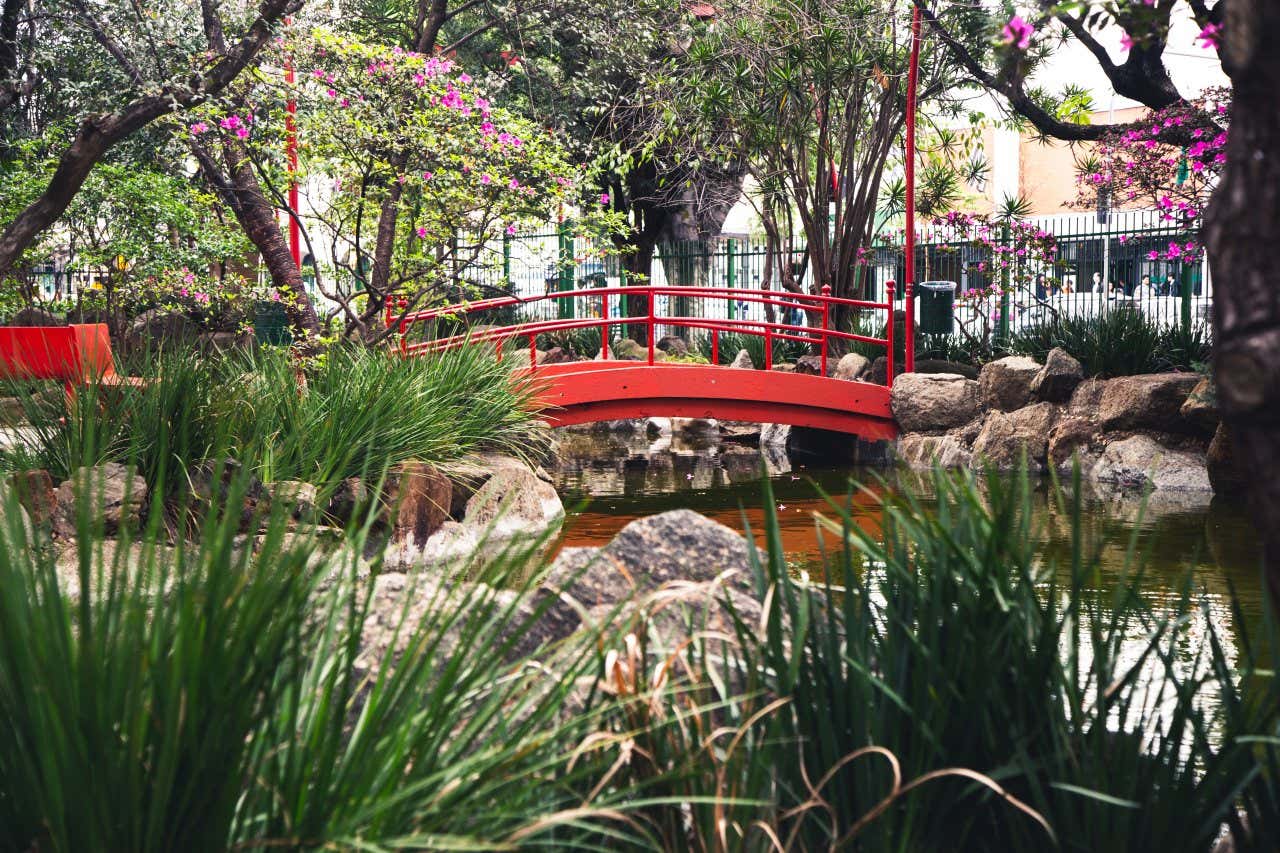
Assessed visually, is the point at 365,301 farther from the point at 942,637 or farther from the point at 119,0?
the point at 942,637

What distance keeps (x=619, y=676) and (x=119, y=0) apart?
9481 millimetres

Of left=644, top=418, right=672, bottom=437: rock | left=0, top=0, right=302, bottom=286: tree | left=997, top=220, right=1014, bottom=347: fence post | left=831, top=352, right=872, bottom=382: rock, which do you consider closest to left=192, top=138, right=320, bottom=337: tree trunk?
left=0, top=0, right=302, bottom=286: tree

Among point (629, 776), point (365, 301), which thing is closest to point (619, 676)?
point (629, 776)

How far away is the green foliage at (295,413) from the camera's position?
6809 millimetres

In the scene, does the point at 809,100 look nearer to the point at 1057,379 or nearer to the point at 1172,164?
the point at 1172,164

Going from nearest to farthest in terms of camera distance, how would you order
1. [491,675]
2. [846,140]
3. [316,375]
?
[491,675] < [316,375] < [846,140]

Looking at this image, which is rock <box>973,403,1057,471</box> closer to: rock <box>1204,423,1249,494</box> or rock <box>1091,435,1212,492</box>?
rock <box>1091,435,1212,492</box>

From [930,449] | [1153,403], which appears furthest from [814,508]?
[1153,403]

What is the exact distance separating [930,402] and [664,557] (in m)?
10.9

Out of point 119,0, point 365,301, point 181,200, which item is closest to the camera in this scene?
point 119,0

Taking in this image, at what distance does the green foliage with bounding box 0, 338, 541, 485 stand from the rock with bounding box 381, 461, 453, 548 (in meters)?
0.17

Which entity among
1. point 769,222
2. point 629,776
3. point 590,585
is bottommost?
point 629,776

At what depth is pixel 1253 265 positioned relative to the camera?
6.06 ft

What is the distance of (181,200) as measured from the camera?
1496cm
